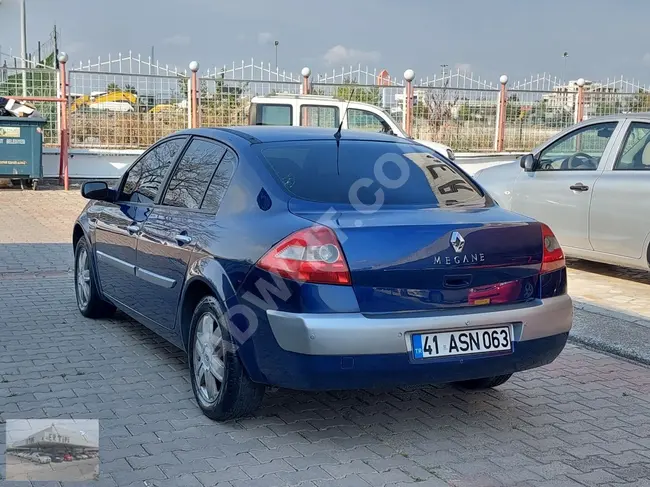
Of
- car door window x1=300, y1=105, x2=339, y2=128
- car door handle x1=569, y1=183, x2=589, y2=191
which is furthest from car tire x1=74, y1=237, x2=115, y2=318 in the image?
car door window x1=300, y1=105, x2=339, y2=128

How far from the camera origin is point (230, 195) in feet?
14.9

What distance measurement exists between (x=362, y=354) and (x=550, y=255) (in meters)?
1.27

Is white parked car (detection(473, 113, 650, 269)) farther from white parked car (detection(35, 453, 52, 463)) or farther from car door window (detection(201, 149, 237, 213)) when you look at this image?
white parked car (detection(35, 453, 52, 463))

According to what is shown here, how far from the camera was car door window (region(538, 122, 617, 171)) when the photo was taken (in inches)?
335

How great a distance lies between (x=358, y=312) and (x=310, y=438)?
2.66 feet

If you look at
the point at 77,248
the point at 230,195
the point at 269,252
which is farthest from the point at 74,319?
the point at 269,252

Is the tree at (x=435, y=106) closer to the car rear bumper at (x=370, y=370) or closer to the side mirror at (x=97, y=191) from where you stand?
the side mirror at (x=97, y=191)

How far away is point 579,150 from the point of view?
884cm

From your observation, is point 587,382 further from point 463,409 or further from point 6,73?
point 6,73

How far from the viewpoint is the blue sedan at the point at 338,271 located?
3887 mm

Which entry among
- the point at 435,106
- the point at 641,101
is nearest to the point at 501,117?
the point at 435,106

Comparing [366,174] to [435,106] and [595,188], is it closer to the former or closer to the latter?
[595,188]

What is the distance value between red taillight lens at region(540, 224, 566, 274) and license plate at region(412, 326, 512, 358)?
45cm

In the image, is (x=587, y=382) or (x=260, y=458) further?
(x=587, y=382)
